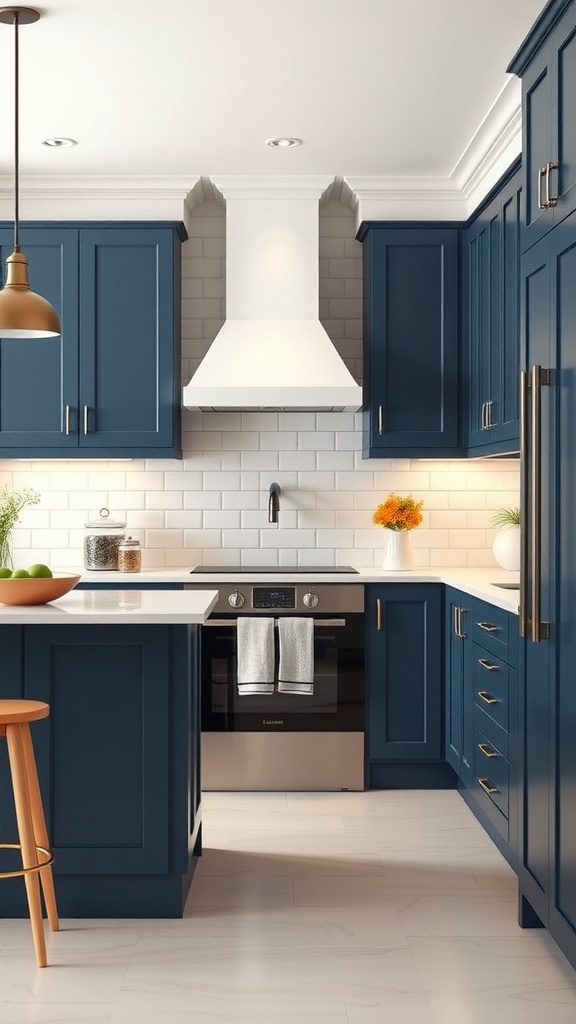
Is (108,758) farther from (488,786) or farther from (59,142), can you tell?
(59,142)

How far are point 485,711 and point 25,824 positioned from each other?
1.77 metres

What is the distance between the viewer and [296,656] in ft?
15.0

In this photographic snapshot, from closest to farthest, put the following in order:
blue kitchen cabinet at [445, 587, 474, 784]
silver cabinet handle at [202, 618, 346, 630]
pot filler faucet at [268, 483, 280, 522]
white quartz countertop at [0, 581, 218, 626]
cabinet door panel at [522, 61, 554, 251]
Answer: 1. cabinet door panel at [522, 61, 554, 251]
2. white quartz countertop at [0, 581, 218, 626]
3. blue kitchen cabinet at [445, 587, 474, 784]
4. silver cabinet handle at [202, 618, 346, 630]
5. pot filler faucet at [268, 483, 280, 522]

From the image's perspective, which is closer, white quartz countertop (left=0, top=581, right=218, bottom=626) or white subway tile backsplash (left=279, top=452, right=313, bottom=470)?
white quartz countertop (left=0, top=581, right=218, bottom=626)

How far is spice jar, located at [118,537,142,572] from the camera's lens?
4.76 m

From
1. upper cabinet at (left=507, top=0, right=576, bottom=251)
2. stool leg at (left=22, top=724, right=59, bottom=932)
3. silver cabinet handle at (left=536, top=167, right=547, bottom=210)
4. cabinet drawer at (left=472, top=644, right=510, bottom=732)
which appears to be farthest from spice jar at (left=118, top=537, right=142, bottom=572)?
silver cabinet handle at (left=536, top=167, right=547, bottom=210)

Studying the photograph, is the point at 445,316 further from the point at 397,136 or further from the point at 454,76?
the point at 454,76

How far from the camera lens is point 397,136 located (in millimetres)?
4336

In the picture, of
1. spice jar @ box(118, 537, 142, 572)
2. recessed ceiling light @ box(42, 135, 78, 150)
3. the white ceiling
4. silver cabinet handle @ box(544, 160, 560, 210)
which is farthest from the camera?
spice jar @ box(118, 537, 142, 572)

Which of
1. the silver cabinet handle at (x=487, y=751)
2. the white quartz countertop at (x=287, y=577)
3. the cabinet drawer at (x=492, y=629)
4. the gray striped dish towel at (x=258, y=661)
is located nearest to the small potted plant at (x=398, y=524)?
the white quartz countertop at (x=287, y=577)

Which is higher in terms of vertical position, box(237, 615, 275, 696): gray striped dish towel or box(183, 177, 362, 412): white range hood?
box(183, 177, 362, 412): white range hood

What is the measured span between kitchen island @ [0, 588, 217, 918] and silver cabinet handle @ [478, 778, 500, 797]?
1136mm

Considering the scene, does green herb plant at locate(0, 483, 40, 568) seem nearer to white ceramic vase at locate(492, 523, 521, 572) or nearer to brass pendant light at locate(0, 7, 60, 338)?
brass pendant light at locate(0, 7, 60, 338)

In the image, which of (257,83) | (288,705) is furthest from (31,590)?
(257,83)
